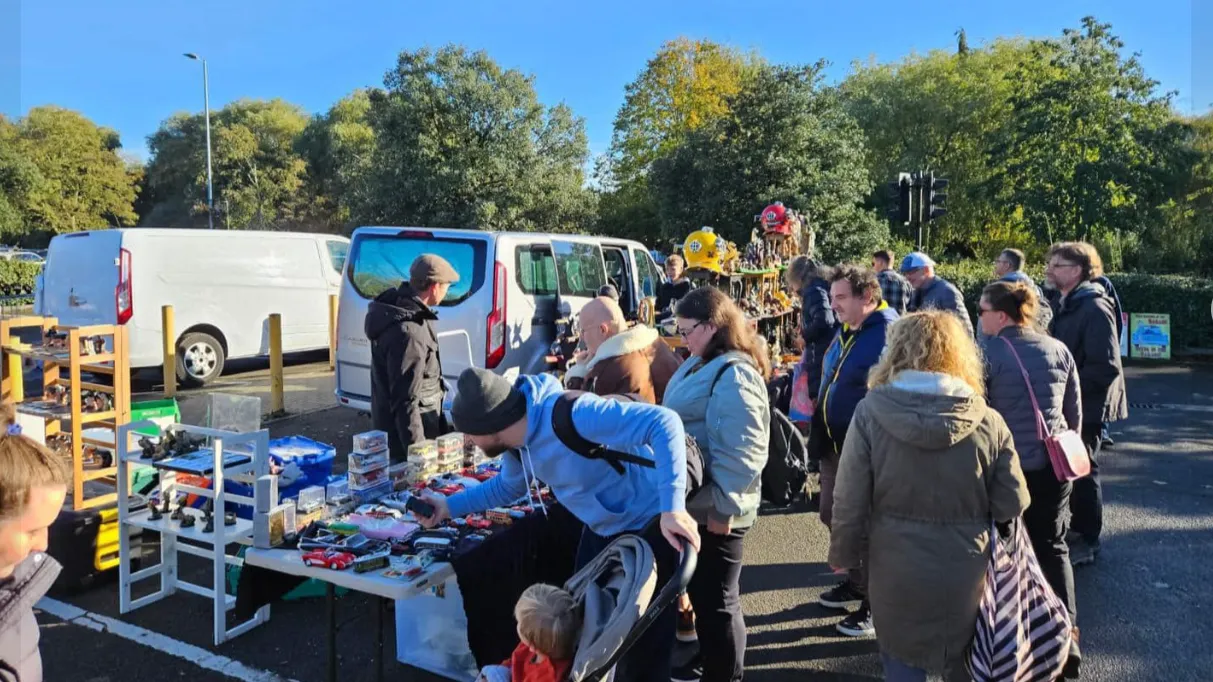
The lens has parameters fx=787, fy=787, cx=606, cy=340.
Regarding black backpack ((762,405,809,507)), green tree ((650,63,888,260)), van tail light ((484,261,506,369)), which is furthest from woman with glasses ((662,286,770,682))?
green tree ((650,63,888,260))

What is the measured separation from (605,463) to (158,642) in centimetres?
275

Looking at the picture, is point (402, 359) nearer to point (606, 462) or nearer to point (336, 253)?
point (606, 462)

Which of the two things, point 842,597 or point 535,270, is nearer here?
point 842,597

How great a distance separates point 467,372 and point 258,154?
45.5m

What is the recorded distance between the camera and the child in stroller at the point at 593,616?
6.97 feet

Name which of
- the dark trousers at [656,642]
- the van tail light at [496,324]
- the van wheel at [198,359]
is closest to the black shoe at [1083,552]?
the dark trousers at [656,642]

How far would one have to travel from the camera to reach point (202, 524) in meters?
3.97

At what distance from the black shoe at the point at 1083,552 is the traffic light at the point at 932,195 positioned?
7.39 m

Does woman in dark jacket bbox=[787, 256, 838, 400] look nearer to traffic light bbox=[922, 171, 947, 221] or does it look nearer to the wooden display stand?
the wooden display stand

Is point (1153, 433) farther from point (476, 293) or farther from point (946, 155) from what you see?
point (946, 155)

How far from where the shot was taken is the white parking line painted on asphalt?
3.59m

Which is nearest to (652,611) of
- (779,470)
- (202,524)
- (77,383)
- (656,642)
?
(656,642)

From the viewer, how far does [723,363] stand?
3.12 m

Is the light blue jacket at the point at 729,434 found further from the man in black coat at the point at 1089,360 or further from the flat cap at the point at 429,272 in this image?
the man in black coat at the point at 1089,360
